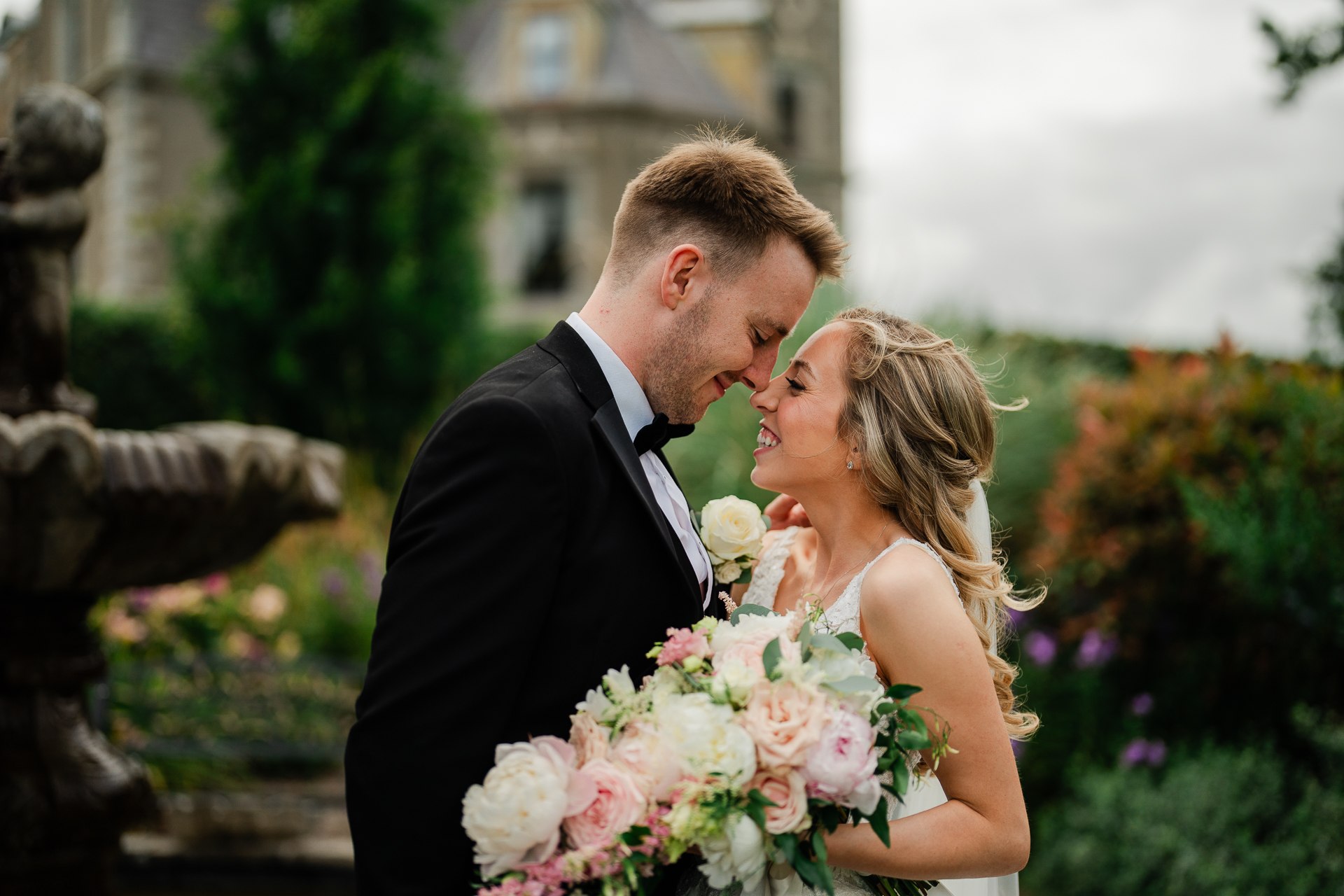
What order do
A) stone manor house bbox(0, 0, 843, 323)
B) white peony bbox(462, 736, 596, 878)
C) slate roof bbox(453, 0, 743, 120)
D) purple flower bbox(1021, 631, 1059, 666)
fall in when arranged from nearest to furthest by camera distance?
white peony bbox(462, 736, 596, 878), purple flower bbox(1021, 631, 1059, 666), stone manor house bbox(0, 0, 843, 323), slate roof bbox(453, 0, 743, 120)

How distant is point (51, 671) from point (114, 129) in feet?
52.8

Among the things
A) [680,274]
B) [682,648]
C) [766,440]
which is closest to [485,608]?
[682,648]

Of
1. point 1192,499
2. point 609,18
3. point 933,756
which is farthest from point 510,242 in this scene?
point 933,756

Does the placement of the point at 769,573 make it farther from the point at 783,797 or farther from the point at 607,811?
the point at 607,811

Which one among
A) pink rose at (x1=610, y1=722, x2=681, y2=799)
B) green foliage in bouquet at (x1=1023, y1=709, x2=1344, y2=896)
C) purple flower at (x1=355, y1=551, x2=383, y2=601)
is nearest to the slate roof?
purple flower at (x1=355, y1=551, x2=383, y2=601)

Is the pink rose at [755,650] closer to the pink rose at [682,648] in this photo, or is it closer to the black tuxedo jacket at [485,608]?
the pink rose at [682,648]

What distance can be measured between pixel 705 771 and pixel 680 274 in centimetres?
108

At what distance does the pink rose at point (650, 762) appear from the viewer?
69.1 inches

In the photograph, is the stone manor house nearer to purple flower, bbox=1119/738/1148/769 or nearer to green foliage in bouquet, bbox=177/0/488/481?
green foliage in bouquet, bbox=177/0/488/481

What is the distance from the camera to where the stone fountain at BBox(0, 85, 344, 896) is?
3.26 metres

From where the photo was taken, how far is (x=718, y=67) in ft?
73.8

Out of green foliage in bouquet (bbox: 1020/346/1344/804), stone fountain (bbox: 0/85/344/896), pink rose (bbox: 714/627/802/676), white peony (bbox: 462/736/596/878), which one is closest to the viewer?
white peony (bbox: 462/736/596/878)

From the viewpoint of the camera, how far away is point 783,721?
1779 millimetres

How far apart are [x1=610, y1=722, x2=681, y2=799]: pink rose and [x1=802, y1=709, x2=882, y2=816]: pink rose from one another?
0.24 m
